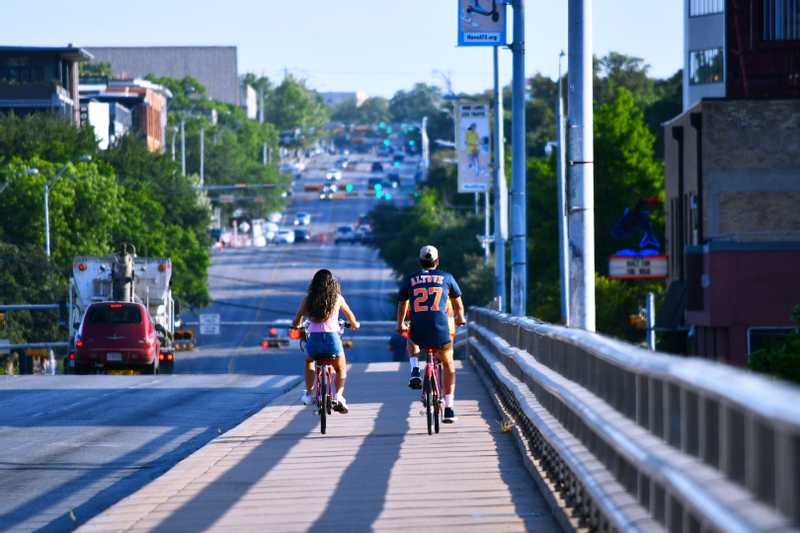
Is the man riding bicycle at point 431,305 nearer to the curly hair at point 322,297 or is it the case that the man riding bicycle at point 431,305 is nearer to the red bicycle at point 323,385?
the curly hair at point 322,297

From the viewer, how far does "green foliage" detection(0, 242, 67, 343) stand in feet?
232

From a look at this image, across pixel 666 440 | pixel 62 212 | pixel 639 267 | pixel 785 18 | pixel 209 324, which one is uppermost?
pixel 785 18

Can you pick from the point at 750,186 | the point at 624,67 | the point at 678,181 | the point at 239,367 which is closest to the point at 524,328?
the point at 750,186

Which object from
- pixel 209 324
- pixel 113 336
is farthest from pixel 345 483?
pixel 209 324

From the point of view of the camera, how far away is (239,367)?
82.6m

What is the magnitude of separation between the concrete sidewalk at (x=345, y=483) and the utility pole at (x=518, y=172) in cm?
1447

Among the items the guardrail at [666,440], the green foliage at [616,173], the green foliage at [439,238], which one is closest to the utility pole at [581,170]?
the guardrail at [666,440]

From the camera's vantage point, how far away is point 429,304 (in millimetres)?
17562

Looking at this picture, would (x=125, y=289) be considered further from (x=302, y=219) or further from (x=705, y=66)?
(x=302, y=219)

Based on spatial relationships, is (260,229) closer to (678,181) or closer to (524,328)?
(678,181)

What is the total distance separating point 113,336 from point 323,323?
21.0 metres

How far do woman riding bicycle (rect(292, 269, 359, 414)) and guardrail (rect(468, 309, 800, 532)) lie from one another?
478cm

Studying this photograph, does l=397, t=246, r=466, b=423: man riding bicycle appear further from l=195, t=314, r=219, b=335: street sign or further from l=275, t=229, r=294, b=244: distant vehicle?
l=275, t=229, r=294, b=244: distant vehicle

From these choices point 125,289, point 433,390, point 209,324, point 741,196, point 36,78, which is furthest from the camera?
point 36,78
